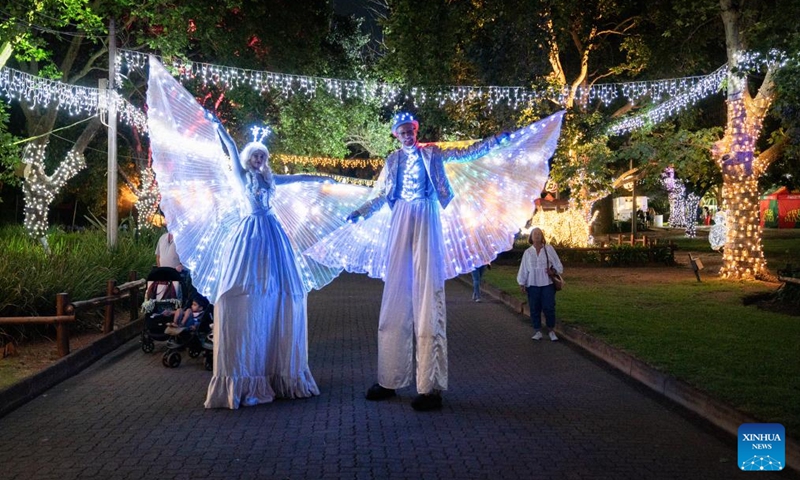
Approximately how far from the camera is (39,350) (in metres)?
11.2

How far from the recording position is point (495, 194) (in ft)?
28.5

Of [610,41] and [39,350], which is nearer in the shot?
[39,350]

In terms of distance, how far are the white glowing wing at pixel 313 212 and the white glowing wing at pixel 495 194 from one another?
1.02m

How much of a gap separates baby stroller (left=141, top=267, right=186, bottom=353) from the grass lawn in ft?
20.2

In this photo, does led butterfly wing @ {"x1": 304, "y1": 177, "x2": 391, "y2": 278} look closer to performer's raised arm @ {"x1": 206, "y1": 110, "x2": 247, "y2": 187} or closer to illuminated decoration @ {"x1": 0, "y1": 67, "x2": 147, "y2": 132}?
performer's raised arm @ {"x1": 206, "y1": 110, "x2": 247, "y2": 187}

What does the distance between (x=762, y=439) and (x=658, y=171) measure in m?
22.6

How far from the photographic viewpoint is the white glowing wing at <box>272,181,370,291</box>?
8797 mm

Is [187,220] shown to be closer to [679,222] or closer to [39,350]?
[39,350]

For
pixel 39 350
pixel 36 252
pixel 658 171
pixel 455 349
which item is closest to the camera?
pixel 39 350

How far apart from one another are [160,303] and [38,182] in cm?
1686

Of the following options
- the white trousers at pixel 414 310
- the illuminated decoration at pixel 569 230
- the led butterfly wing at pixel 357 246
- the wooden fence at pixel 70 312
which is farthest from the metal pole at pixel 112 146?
the illuminated decoration at pixel 569 230

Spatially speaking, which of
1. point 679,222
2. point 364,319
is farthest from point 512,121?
point 679,222

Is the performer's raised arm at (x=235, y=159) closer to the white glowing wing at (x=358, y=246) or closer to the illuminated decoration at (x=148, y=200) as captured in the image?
the white glowing wing at (x=358, y=246)

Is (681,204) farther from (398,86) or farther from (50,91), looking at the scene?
(50,91)
